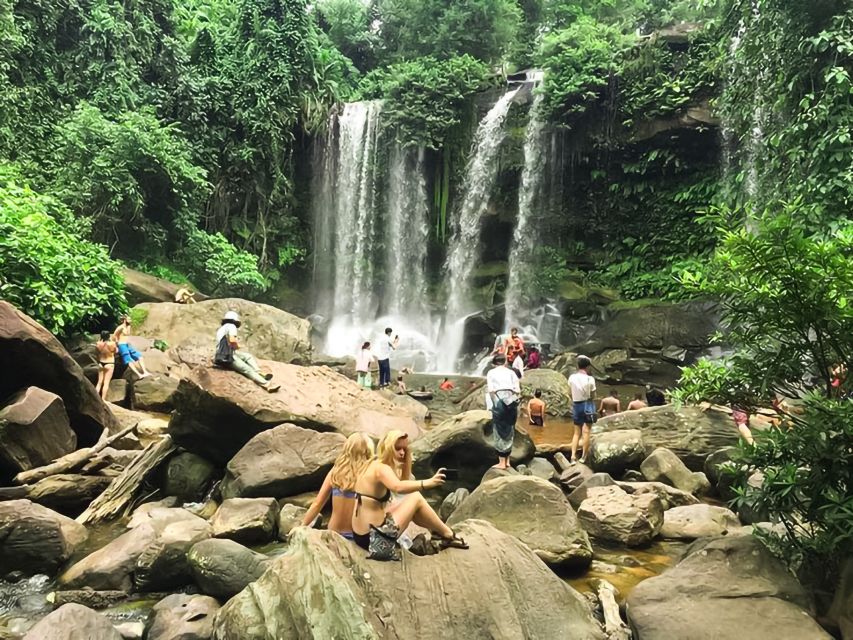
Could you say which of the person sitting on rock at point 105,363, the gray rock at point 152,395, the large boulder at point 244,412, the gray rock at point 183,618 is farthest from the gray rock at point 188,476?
the person sitting on rock at point 105,363

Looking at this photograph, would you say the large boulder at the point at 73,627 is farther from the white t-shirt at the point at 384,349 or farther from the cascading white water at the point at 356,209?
the cascading white water at the point at 356,209

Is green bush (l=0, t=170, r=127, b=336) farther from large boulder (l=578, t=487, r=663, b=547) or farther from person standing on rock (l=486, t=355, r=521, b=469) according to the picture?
large boulder (l=578, t=487, r=663, b=547)

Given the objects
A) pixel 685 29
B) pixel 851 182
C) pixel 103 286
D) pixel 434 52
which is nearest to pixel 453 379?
pixel 103 286

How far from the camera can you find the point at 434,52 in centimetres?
2670

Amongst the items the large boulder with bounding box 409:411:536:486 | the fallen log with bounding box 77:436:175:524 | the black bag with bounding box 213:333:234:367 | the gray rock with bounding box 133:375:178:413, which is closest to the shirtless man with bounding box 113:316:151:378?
the gray rock with bounding box 133:375:178:413

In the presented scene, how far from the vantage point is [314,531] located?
3.86 meters

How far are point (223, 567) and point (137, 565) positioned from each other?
33.7 inches

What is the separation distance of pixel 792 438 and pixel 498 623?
7.29 ft

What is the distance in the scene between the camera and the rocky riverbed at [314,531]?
371 cm

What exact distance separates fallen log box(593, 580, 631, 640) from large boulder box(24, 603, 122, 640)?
3336mm

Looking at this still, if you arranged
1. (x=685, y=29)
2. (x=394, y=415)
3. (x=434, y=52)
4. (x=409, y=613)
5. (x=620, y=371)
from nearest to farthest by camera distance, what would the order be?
(x=409, y=613), (x=394, y=415), (x=620, y=371), (x=685, y=29), (x=434, y=52)

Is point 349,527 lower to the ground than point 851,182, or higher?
lower

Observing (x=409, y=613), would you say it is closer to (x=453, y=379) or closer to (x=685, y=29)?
(x=453, y=379)

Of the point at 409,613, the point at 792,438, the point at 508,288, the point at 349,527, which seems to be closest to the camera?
the point at 409,613
